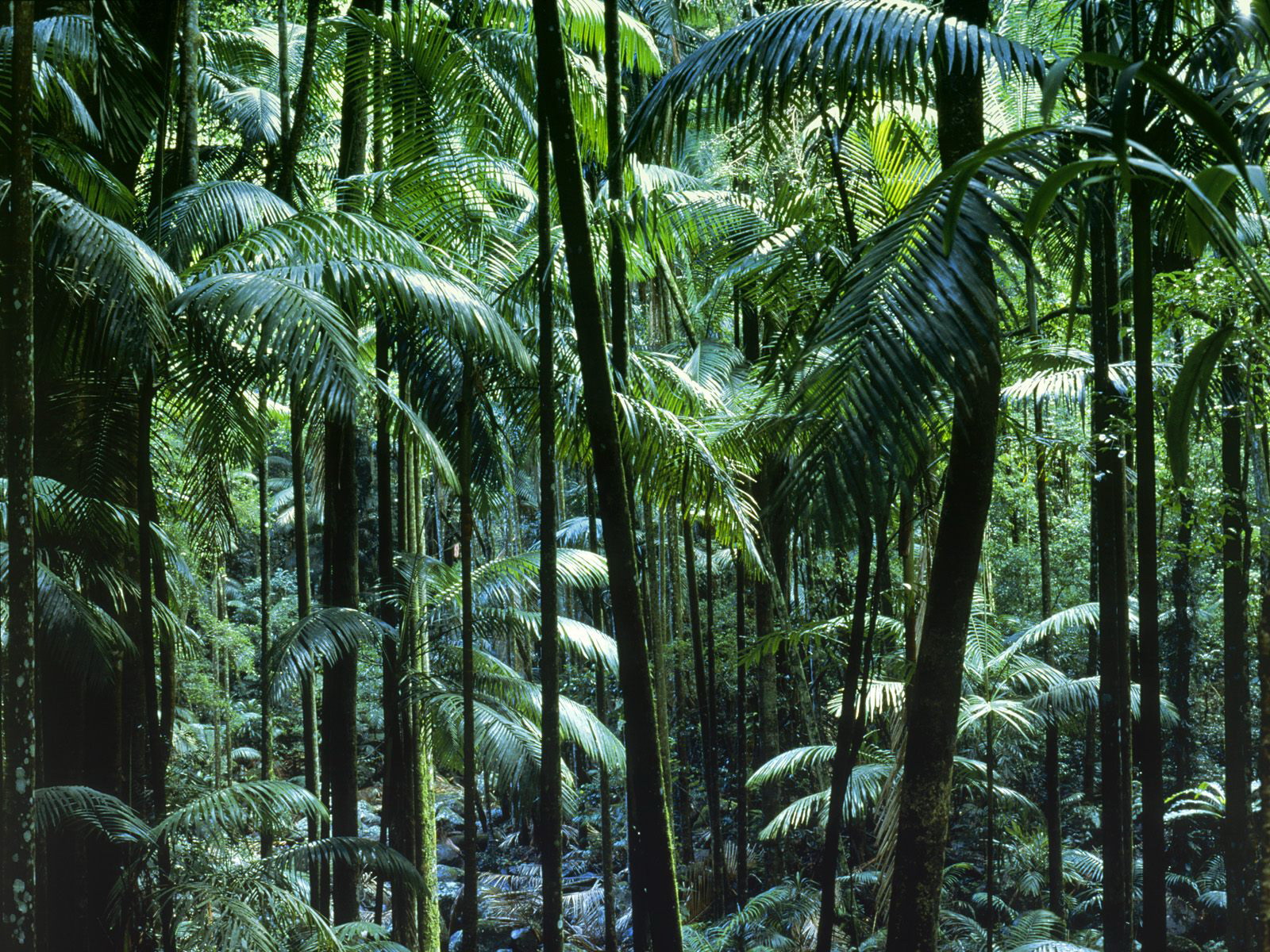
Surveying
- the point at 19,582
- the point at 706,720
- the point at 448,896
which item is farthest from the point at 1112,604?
the point at 448,896

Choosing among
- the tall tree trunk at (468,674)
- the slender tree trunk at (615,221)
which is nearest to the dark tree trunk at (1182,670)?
the tall tree trunk at (468,674)

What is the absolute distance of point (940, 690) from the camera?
4.13 m

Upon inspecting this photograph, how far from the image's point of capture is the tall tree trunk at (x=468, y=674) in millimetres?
5852

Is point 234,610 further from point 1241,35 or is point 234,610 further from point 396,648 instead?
point 1241,35

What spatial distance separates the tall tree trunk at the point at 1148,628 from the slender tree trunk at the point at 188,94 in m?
5.45

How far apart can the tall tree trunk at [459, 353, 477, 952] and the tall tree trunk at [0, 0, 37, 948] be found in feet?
8.56

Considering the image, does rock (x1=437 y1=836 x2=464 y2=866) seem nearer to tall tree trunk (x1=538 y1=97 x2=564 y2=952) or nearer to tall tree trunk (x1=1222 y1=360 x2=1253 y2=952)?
tall tree trunk (x1=1222 y1=360 x2=1253 y2=952)

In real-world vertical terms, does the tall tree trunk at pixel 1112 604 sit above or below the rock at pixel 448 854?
above

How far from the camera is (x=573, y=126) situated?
4414 millimetres

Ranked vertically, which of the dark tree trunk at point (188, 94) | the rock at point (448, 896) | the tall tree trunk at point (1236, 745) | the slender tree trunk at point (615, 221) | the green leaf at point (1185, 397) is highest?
the dark tree trunk at point (188, 94)

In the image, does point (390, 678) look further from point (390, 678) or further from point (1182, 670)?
point (1182, 670)

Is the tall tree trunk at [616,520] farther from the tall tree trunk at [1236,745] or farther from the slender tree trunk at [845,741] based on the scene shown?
the tall tree trunk at [1236,745]

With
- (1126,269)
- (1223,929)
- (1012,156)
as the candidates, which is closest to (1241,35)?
(1012,156)

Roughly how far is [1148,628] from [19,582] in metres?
3.96
